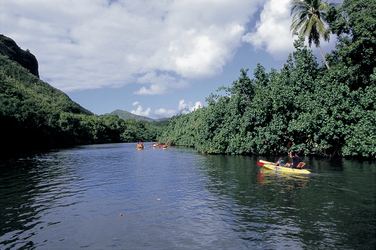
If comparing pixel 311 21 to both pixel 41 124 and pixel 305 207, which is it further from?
pixel 41 124

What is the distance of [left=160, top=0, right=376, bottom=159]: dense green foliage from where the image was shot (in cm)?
3075

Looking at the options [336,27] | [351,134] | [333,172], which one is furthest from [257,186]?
[336,27]

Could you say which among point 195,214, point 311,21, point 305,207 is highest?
point 311,21

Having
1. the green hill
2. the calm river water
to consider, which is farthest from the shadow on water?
the green hill

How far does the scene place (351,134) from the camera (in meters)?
32.3

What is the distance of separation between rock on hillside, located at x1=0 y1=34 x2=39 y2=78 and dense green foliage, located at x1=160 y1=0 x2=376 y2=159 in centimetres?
16376

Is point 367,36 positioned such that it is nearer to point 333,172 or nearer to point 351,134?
point 351,134

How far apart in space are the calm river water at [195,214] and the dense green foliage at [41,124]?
55.4 metres

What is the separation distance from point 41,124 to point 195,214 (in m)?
84.0

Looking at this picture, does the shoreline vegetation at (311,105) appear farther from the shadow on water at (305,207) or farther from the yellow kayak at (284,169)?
the shadow on water at (305,207)

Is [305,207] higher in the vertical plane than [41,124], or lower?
lower

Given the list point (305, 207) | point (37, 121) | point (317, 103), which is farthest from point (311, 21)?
point (37, 121)

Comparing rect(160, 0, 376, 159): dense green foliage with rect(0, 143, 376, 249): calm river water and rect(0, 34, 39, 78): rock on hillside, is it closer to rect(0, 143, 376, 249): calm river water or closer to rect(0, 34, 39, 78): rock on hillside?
rect(0, 143, 376, 249): calm river water

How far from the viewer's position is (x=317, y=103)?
35812mm
